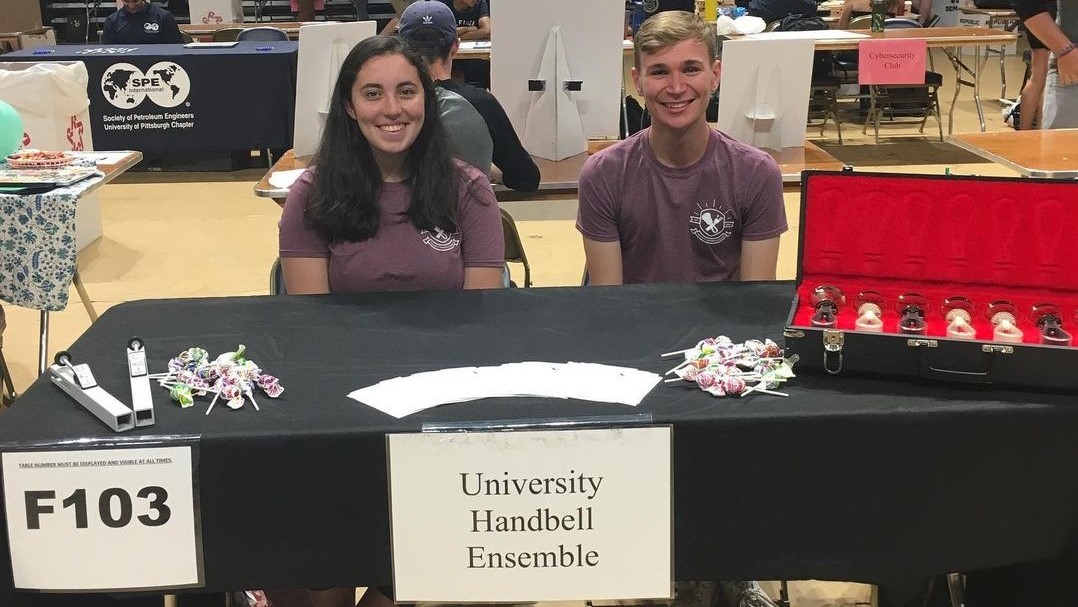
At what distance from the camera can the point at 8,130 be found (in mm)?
3273

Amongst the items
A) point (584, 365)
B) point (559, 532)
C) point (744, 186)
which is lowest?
point (559, 532)

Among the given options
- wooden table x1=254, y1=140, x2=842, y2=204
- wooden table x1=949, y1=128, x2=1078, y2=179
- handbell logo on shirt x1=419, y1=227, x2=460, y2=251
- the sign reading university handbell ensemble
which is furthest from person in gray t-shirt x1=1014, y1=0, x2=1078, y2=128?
the sign reading university handbell ensemble

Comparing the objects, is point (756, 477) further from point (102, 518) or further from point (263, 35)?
point (263, 35)

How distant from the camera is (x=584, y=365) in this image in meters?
1.61

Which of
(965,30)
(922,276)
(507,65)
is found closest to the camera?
(922,276)

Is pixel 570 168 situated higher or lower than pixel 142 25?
lower

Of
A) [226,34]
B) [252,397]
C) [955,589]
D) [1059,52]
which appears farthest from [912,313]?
[226,34]

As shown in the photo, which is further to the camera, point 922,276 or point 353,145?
point 353,145

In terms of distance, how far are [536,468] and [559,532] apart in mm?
95

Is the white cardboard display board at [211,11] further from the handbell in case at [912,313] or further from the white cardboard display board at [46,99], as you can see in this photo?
the handbell in case at [912,313]

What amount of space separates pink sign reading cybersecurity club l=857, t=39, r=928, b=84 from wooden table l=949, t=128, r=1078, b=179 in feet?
7.67

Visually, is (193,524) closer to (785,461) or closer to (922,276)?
(785,461)

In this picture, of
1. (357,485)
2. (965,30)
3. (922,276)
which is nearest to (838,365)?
(922,276)

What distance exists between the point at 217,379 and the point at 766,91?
12.6 ft
